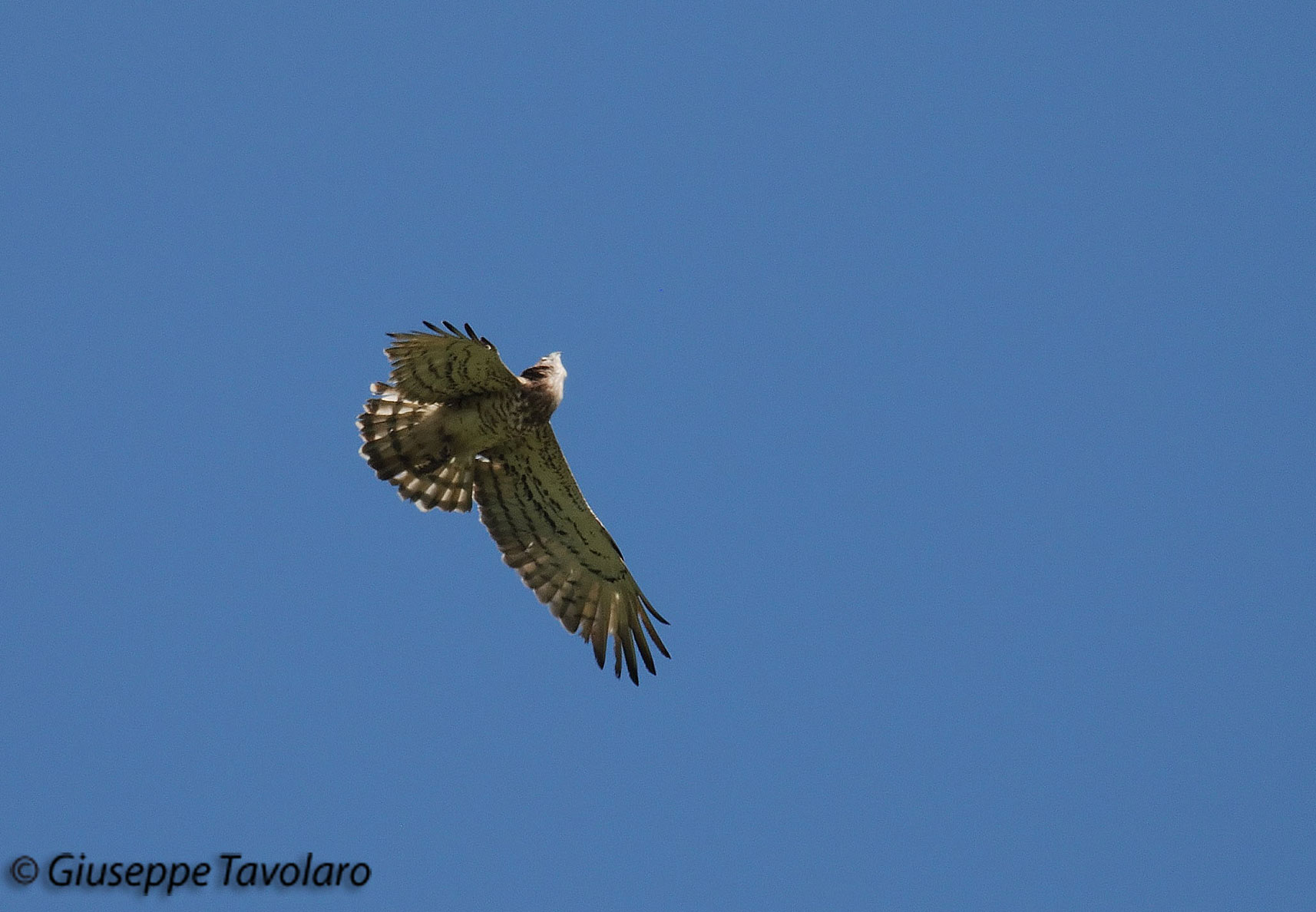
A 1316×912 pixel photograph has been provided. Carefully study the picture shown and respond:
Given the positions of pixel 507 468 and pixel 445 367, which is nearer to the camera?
pixel 445 367

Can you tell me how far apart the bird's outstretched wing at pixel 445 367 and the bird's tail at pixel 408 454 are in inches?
6.5

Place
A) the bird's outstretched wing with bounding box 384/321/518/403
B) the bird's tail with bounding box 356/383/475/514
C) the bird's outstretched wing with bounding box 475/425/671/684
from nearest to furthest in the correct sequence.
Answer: the bird's outstretched wing with bounding box 384/321/518/403
the bird's tail with bounding box 356/383/475/514
the bird's outstretched wing with bounding box 475/425/671/684

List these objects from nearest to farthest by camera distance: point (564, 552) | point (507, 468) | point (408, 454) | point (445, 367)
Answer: point (445, 367) < point (408, 454) < point (507, 468) < point (564, 552)

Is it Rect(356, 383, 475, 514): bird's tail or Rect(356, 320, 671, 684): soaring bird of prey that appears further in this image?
Rect(356, 383, 475, 514): bird's tail

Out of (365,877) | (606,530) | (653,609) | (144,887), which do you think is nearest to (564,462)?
(606,530)

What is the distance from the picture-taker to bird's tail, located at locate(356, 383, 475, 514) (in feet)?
37.7

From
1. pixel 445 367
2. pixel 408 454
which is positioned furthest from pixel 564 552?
pixel 445 367

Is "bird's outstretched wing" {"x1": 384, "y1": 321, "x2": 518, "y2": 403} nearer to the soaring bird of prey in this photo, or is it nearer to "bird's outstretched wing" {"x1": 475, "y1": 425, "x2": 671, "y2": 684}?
the soaring bird of prey

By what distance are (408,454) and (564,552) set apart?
6.01ft

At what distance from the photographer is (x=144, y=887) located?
11.8 metres

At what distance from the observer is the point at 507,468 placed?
1221cm

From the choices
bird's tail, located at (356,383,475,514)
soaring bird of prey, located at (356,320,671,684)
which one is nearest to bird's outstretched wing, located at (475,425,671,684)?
soaring bird of prey, located at (356,320,671,684)

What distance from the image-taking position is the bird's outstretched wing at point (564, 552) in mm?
12234

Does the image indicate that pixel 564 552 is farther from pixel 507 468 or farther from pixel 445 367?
pixel 445 367
